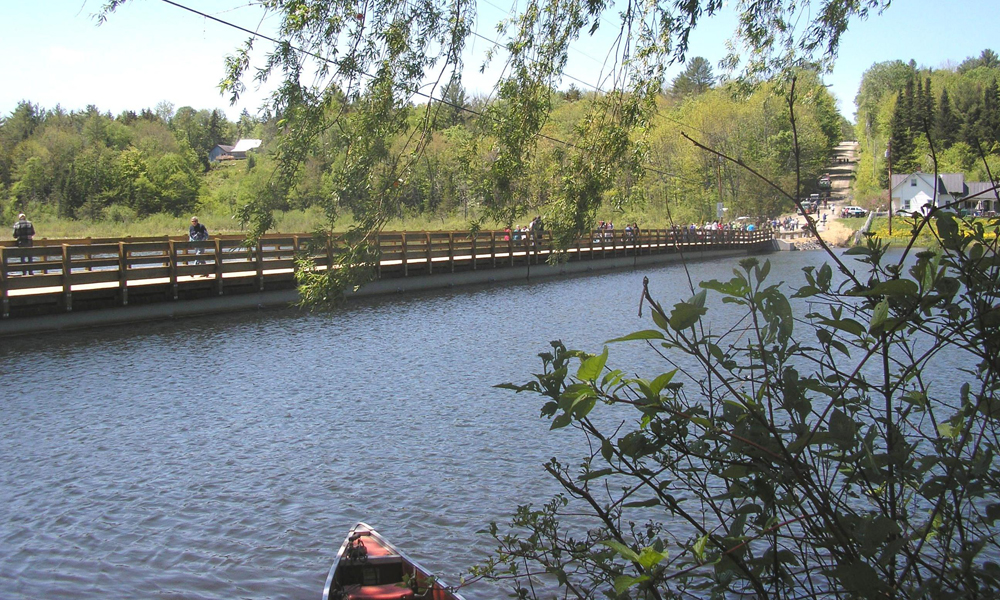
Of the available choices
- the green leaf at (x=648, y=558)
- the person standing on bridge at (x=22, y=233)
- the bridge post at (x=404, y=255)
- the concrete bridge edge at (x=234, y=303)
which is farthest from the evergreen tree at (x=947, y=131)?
the person standing on bridge at (x=22, y=233)

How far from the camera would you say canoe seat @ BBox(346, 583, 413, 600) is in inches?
213

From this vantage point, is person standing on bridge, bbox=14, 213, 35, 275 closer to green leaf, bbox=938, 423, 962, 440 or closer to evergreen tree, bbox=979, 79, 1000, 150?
evergreen tree, bbox=979, 79, 1000, 150

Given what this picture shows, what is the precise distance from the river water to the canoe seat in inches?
43.0

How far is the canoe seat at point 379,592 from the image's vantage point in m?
5.42

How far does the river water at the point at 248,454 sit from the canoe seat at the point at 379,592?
43.0 inches

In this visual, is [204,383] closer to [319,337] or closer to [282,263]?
[319,337]

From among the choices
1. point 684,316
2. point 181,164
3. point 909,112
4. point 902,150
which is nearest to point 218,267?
point 902,150

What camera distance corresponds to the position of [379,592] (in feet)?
18.3

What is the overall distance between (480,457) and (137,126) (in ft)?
268

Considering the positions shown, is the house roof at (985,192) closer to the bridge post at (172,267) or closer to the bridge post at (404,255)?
the bridge post at (172,267)

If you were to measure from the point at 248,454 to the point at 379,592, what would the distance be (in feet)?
16.3

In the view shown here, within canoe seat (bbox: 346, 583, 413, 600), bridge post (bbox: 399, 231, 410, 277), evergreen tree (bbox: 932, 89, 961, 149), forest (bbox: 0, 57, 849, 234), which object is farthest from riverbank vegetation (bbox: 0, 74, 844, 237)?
canoe seat (bbox: 346, 583, 413, 600)

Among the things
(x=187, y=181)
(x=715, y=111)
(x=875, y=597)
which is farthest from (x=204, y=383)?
(x=715, y=111)

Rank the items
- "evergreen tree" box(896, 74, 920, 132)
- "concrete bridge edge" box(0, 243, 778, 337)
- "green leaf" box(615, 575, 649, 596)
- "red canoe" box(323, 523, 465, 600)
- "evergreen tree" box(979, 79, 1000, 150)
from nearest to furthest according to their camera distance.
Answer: "green leaf" box(615, 575, 649, 596)
"evergreen tree" box(896, 74, 920, 132)
"evergreen tree" box(979, 79, 1000, 150)
"red canoe" box(323, 523, 465, 600)
"concrete bridge edge" box(0, 243, 778, 337)
